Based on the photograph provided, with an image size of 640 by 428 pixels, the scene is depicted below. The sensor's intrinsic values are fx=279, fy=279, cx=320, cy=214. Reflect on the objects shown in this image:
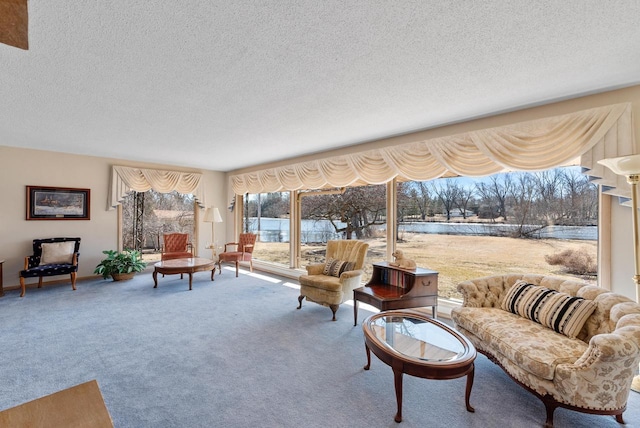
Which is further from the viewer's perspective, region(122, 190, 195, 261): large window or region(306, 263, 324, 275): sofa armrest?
region(122, 190, 195, 261): large window

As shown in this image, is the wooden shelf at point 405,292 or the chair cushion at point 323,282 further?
the chair cushion at point 323,282

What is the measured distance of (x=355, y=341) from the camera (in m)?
2.85

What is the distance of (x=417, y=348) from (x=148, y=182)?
6.11m

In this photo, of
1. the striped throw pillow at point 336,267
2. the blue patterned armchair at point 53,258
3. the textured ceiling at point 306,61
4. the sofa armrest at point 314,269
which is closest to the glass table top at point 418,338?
the striped throw pillow at point 336,267

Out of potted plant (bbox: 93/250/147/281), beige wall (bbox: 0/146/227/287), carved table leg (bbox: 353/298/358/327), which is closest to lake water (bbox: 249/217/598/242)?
carved table leg (bbox: 353/298/358/327)

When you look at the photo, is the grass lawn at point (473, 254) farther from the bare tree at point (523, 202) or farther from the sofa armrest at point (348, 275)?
the sofa armrest at point (348, 275)

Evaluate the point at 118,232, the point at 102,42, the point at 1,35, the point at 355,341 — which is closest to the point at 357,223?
the point at 355,341

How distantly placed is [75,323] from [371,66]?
4.20 m

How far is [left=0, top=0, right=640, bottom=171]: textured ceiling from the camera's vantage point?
1.57 meters

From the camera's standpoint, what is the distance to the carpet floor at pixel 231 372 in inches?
71.4

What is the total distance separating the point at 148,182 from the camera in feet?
19.5

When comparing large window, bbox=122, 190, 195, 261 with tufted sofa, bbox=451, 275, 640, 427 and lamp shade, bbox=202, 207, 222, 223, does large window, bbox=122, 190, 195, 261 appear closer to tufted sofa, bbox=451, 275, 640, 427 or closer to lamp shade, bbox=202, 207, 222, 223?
lamp shade, bbox=202, 207, 222, 223

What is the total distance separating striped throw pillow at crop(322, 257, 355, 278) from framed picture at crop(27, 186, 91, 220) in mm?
4937

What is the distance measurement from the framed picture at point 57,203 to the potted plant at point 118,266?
922 mm
